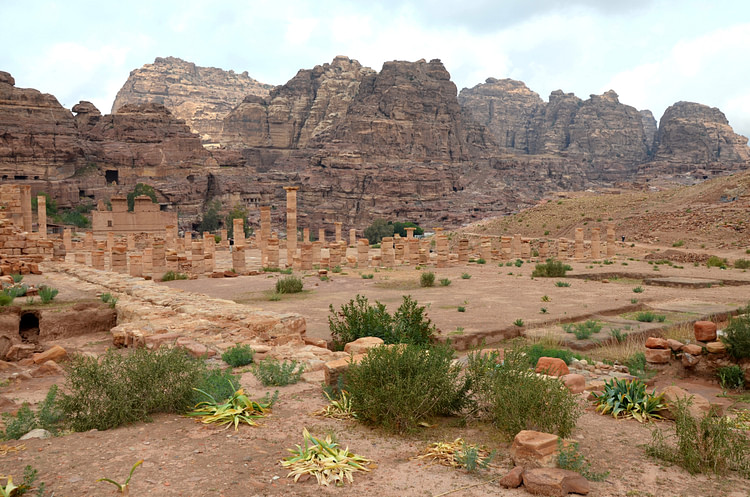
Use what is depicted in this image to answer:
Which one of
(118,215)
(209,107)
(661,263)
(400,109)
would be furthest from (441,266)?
(209,107)

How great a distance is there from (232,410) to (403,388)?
1.57 meters

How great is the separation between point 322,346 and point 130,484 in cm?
530

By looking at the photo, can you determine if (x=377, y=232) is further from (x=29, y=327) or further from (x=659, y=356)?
(x=659, y=356)

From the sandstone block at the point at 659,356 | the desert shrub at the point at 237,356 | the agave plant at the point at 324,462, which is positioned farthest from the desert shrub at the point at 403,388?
the sandstone block at the point at 659,356

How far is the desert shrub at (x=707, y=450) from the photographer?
13.5 feet

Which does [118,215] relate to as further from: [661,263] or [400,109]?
[400,109]

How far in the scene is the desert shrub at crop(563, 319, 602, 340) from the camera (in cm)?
979

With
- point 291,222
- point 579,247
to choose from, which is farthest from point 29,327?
point 579,247

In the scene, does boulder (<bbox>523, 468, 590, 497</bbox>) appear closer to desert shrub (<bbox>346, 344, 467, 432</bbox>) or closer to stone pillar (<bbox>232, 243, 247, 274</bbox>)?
desert shrub (<bbox>346, 344, 467, 432</bbox>)

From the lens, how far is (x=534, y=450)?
3979 mm

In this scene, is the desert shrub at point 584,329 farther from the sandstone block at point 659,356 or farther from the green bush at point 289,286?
the green bush at point 289,286

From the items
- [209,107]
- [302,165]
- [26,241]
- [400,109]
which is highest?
[209,107]

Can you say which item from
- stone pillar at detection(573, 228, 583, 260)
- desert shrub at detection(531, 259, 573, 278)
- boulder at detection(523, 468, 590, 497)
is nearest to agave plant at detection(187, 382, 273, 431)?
boulder at detection(523, 468, 590, 497)

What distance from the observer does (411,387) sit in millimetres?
4805
